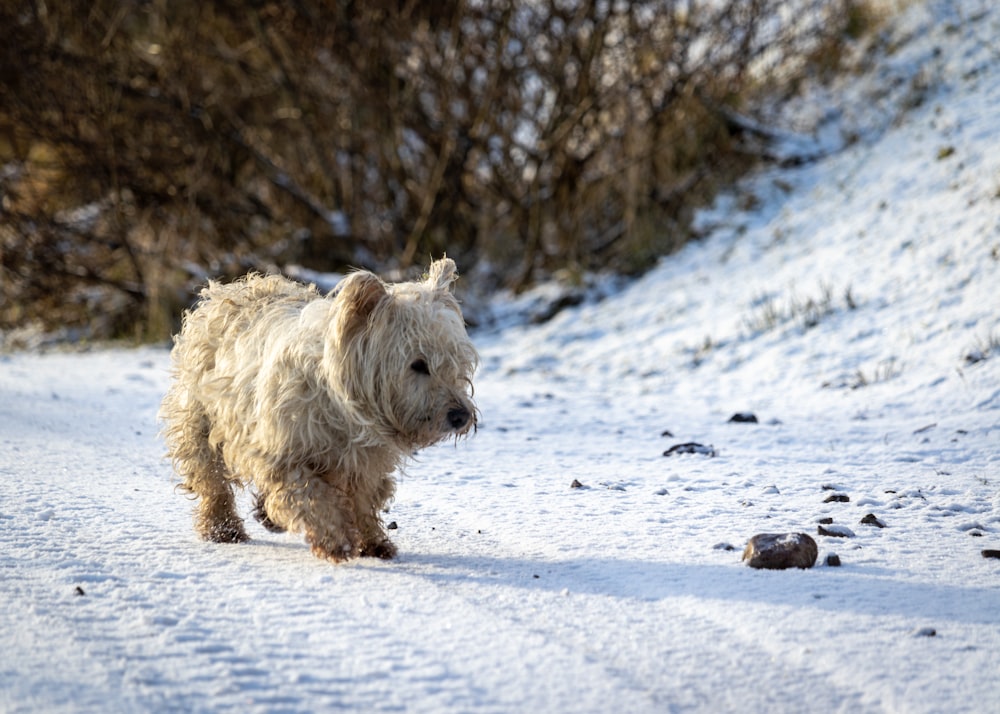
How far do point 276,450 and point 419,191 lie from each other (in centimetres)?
1183

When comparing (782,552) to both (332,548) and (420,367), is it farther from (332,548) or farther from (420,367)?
(332,548)

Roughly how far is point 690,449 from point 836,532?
2193 millimetres

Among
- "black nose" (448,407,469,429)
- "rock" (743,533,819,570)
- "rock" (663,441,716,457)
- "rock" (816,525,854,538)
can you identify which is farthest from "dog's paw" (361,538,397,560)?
"rock" (663,441,716,457)

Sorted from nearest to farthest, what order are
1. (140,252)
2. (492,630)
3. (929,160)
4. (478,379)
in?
(492,630)
(478,379)
(929,160)
(140,252)

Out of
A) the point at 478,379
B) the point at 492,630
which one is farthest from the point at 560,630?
the point at 478,379

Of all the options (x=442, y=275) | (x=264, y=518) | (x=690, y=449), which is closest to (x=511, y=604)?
(x=442, y=275)

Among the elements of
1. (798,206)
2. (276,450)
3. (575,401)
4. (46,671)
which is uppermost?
(798,206)

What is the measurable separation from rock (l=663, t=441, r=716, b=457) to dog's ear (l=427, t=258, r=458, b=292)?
262 centimetres

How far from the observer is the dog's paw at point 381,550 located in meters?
4.77

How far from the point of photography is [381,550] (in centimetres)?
477

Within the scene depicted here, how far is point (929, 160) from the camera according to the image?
12.8 metres

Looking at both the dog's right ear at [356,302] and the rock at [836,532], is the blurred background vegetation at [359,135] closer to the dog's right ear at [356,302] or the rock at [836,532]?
the rock at [836,532]

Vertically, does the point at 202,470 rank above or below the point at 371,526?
above

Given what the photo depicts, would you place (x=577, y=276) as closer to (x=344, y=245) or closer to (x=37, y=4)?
(x=344, y=245)
